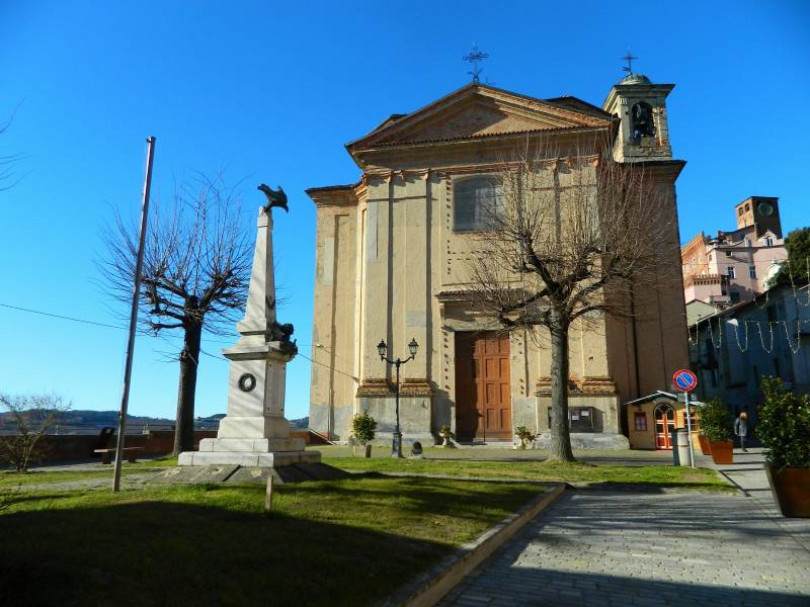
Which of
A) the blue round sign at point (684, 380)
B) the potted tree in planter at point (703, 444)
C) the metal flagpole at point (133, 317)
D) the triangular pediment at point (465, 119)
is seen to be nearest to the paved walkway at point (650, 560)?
the blue round sign at point (684, 380)

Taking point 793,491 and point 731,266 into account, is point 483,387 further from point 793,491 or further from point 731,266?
point 731,266

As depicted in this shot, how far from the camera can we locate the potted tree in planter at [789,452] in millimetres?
7602

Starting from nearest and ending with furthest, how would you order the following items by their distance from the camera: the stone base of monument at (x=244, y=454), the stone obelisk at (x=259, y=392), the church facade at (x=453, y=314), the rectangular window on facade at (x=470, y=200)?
the stone base of monument at (x=244, y=454)
the stone obelisk at (x=259, y=392)
the church facade at (x=453, y=314)
the rectangular window on facade at (x=470, y=200)

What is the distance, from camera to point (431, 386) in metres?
23.6

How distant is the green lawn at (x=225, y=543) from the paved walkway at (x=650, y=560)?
0.59 meters

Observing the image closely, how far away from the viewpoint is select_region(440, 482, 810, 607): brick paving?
14.4 feet

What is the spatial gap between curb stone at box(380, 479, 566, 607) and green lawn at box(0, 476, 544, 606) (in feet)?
0.38

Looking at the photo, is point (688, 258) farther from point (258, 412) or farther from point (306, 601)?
point (306, 601)

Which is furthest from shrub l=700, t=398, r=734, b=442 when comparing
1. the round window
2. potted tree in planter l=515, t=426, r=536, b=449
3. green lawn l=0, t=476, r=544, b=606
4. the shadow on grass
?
the shadow on grass

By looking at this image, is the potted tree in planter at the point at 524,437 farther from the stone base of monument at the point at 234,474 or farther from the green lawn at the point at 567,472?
the stone base of monument at the point at 234,474

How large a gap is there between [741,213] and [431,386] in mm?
59827

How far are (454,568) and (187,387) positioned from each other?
14.6 m

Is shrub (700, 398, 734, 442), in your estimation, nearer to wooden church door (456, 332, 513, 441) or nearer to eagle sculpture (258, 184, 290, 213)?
wooden church door (456, 332, 513, 441)

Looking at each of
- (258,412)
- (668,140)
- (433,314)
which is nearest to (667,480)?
(258,412)
